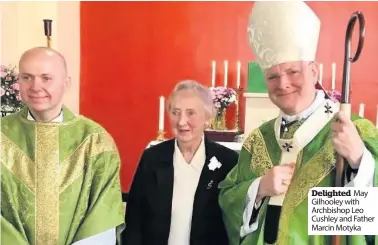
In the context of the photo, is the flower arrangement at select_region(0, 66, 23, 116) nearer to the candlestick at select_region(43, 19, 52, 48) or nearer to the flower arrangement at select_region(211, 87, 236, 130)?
the candlestick at select_region(43, 19, 52, 48)

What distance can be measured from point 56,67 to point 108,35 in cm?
16

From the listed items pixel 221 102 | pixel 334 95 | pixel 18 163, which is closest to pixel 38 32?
pixel 18 163

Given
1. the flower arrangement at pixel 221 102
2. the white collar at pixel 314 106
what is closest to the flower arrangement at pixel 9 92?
the flower arrangement at pixel 221 102

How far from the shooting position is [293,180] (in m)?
1.09

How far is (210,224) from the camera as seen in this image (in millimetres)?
1176

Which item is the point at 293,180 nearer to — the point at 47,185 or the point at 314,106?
the point at 314,106

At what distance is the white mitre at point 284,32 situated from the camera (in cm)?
107

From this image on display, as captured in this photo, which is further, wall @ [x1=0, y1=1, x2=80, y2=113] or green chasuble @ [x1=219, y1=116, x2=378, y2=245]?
wall @ [x1=0, y1=1, x2=80, y2=113]

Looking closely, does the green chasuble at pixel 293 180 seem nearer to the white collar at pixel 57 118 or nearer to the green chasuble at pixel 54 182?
the green chasuble at pixel 54 182

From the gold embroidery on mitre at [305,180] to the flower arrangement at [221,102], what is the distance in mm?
201

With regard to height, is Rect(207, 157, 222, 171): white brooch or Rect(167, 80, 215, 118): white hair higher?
Rect(167, 80, 215, 118): white hair

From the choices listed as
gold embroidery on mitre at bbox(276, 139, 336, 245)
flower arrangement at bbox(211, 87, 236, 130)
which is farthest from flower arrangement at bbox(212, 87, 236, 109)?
gold embroidery on mitre at bbox(276, 139, 336, 245)

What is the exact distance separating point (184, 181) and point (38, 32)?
0.46 metres

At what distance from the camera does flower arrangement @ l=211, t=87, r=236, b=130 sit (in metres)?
1.16
